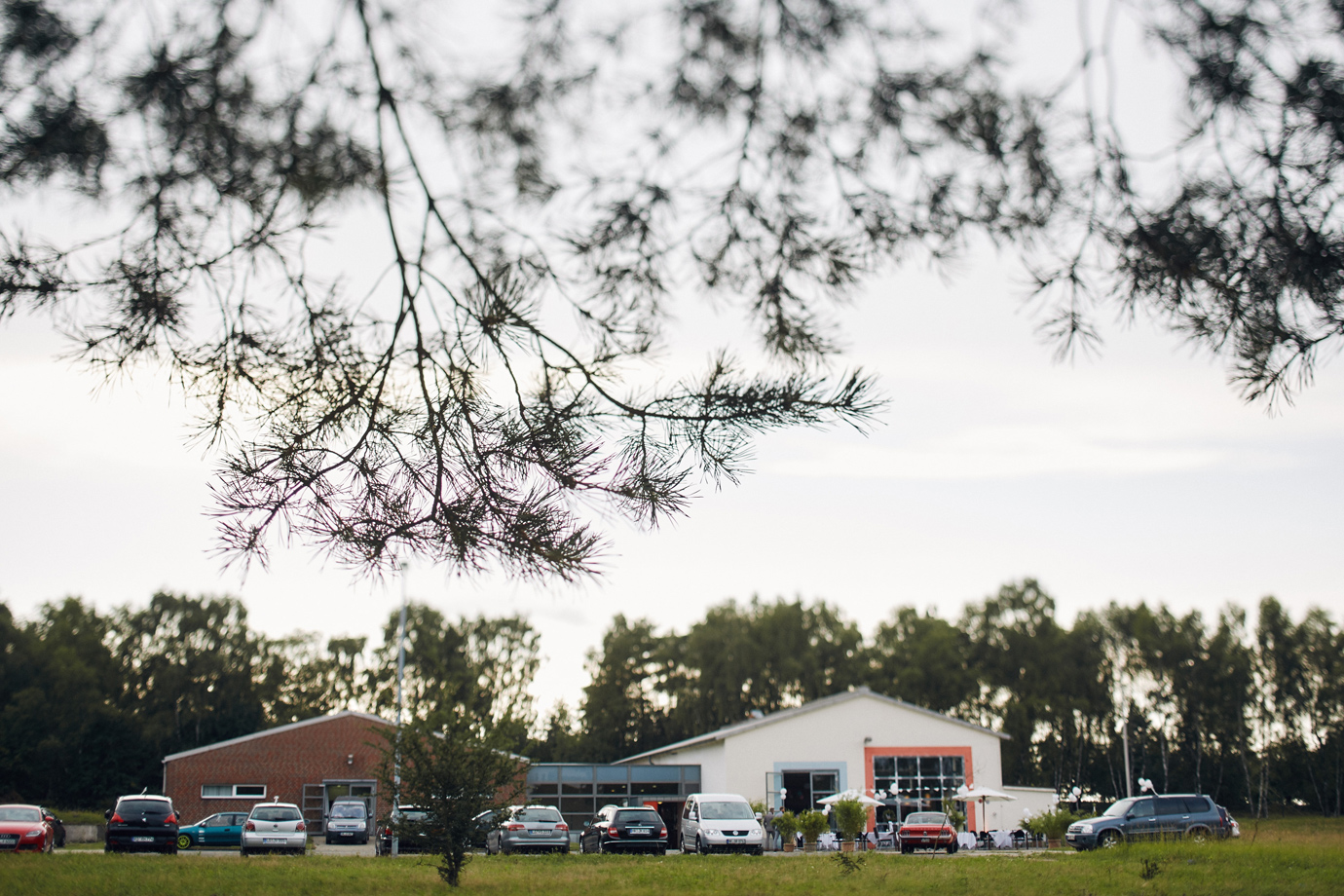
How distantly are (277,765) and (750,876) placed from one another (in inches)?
1171

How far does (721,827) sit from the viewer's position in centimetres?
2402

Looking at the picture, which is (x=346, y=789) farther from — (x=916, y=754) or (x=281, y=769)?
(x=916, y=754)

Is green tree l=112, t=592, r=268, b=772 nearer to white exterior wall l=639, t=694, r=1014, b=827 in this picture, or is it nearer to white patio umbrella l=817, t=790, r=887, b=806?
white exterior wall l=639, t=694, r=1014, b=827

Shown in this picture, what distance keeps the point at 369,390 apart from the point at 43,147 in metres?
1.77

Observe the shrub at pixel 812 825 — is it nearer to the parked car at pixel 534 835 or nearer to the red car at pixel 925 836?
the red car at pixel 925 836

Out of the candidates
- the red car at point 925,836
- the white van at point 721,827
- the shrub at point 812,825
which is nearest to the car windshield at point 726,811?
the white van at point 721,827

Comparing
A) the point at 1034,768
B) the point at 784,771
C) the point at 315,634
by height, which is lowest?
the point at 1034,768

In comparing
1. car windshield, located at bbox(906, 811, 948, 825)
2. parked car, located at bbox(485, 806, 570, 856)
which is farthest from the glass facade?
car windshield, located at bbox(906, 811, 948, 825)

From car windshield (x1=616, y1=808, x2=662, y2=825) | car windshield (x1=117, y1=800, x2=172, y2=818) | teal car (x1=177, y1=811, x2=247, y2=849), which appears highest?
car windshield (x1=117, y1=800, x2=172, y2=818)

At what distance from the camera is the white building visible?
1347 inches

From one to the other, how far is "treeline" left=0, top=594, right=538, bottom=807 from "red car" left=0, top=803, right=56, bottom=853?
94.3 ft

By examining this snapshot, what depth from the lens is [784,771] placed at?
34.4m

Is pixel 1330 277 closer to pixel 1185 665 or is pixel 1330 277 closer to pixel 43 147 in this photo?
pixel 43 147

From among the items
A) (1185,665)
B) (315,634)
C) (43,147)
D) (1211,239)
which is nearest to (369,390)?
(43,147)
